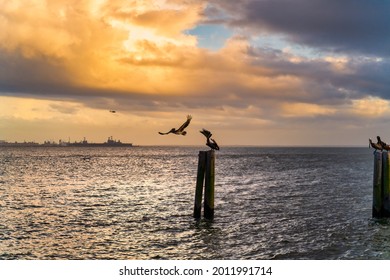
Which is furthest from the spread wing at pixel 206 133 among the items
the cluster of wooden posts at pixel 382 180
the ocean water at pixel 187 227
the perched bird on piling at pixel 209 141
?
the cluster of wooden posts at pixel 382 180

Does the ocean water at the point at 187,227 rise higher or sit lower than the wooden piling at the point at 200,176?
lower

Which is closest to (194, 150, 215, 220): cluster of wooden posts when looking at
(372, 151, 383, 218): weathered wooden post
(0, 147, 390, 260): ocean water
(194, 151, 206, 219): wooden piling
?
(194, 151, 206, 219): wooden piling

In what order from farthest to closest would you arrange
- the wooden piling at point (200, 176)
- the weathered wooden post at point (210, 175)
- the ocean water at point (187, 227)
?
the wooden piling at point (200, 176) < the weathered wooden post at point (210, 175) < the ocean water at point (187, 227)

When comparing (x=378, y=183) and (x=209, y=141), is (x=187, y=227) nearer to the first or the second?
(x=209, y=141)

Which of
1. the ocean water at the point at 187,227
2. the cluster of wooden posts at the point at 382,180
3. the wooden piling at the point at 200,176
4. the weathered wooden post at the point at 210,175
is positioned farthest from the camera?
the cluster of wooden posts at the point at 382,180

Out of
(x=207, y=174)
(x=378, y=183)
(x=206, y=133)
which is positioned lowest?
(x=378, y=183)

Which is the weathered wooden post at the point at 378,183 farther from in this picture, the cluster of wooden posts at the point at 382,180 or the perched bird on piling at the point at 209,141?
the perched bird on piling at the point at 209,141

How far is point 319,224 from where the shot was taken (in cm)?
2153

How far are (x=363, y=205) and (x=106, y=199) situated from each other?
16118mm

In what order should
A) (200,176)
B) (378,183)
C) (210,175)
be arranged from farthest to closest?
1. (378,183)
2. (200,176)
3. (210,175)

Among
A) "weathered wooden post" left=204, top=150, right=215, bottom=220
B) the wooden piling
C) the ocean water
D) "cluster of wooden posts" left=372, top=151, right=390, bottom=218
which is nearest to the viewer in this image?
the ocean water

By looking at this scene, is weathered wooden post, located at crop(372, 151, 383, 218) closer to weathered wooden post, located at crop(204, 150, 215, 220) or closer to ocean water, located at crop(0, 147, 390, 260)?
ocean water, located at crop(0, 147, 390, 260)

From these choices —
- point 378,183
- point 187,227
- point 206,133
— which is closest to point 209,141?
point 206,133
